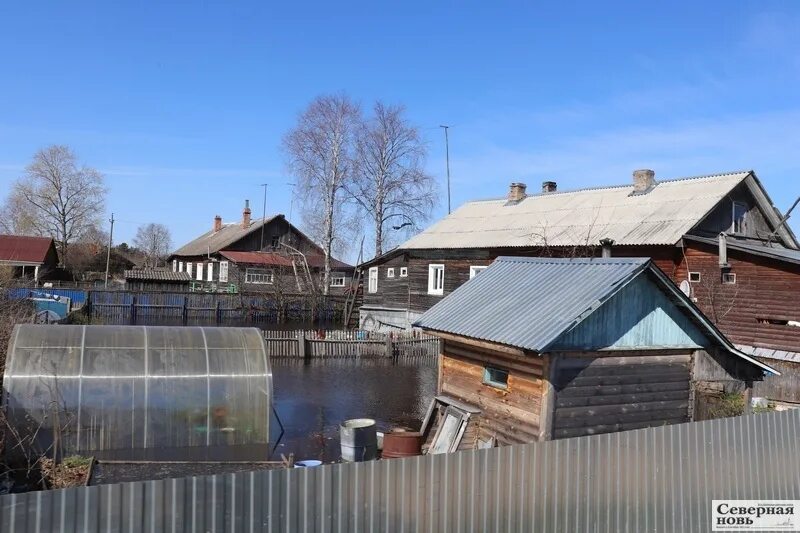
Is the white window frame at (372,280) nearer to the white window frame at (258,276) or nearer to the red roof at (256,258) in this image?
the white window frame at (258,276)

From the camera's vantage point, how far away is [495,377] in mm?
11906

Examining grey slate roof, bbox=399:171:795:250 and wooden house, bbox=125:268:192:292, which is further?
wooden house, bbox=125:268:192:292

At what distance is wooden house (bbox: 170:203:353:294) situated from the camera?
49219mm

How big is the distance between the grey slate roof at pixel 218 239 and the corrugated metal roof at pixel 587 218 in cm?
2377

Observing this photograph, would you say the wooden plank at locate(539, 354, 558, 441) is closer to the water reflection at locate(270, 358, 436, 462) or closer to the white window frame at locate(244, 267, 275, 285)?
the water reflection at locate(270, 358, 436, 462)

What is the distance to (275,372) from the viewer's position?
22922mm

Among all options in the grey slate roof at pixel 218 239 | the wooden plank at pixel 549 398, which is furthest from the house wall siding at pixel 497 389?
the grey slate roof at pixel 218 239

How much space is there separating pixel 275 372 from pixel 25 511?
60.7 feet

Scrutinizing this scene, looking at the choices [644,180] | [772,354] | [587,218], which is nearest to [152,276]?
[587,218]

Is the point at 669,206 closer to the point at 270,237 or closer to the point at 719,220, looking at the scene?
the point at 719,220

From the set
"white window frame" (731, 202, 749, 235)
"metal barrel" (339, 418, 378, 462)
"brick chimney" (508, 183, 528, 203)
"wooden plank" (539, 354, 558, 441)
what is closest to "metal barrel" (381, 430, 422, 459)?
"metal barrel" (339, 418, 378, 462)

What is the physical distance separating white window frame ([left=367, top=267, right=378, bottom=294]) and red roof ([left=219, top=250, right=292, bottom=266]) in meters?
14.0


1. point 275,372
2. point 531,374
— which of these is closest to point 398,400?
point 275,372

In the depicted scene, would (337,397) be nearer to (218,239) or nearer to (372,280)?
(372,280)
